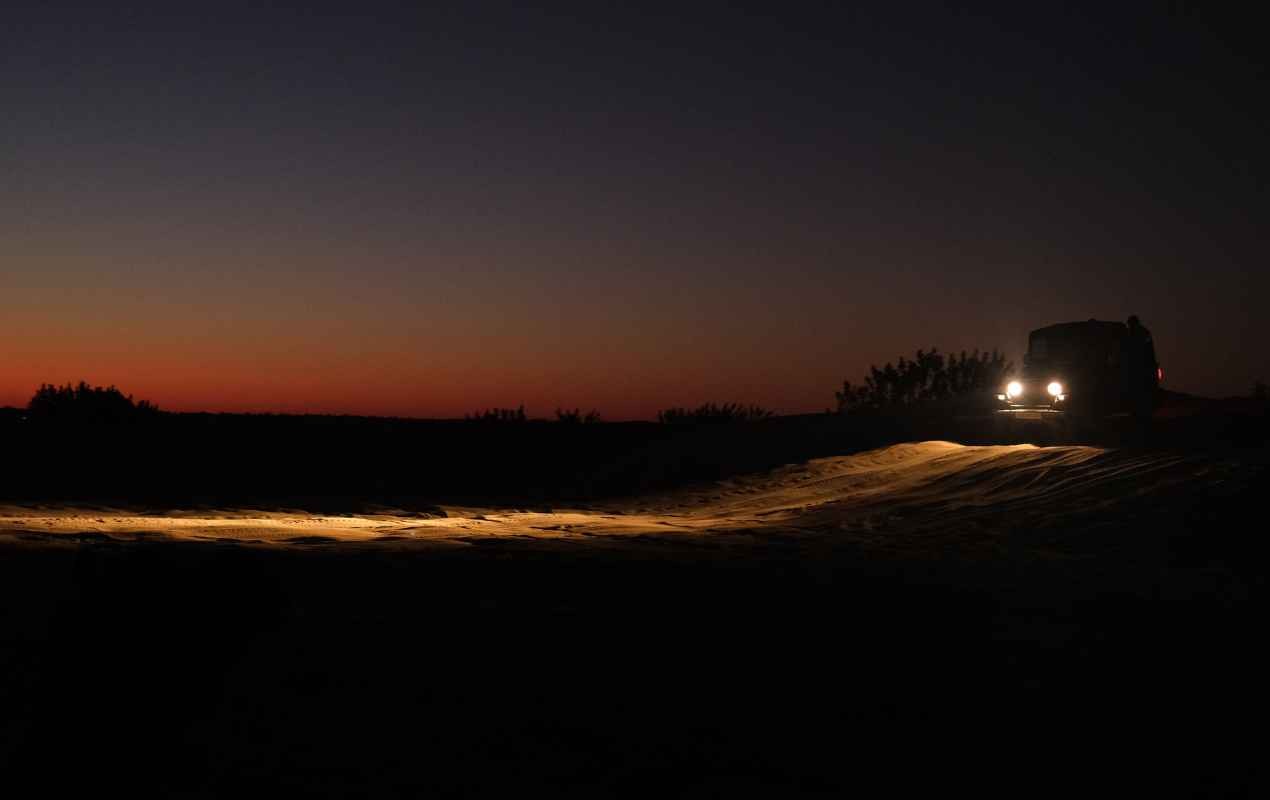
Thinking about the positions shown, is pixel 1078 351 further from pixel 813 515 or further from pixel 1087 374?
pixel 813 515

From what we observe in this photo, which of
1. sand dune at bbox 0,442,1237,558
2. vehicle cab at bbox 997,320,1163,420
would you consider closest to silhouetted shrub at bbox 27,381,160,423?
sand dune at bbox 0,442,1237,558

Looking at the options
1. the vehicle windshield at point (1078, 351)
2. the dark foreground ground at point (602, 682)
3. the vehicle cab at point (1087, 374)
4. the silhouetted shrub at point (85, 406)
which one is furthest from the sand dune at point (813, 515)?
the silhouetted shrub at point (85, 406)

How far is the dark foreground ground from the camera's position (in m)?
2.93

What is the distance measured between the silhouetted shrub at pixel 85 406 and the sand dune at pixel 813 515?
636 inches

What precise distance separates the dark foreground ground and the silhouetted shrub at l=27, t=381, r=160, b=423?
71.4ft

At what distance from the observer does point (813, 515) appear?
11.0 m

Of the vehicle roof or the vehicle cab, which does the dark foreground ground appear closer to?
the vehicle cab

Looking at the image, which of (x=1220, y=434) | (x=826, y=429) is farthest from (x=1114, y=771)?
(x=826, y=429)

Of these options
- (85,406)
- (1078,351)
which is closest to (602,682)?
(1078,351)

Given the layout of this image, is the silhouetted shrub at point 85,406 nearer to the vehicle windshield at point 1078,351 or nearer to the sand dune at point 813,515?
the sand dune at point 813,515

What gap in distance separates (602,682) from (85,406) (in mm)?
26378

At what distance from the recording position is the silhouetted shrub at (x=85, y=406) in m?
25.0

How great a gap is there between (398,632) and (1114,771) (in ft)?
9.81

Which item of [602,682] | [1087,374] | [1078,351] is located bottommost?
[602,682]
